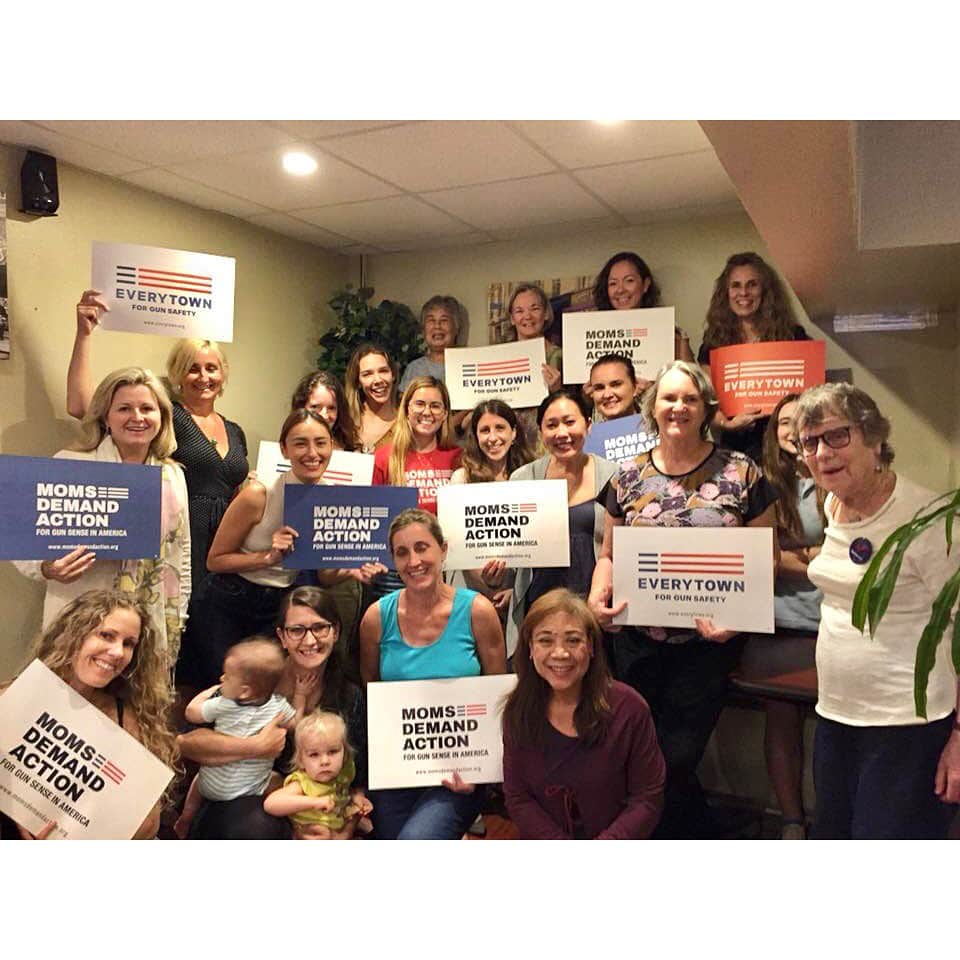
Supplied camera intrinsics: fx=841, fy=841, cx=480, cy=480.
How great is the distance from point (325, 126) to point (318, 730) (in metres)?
1.65

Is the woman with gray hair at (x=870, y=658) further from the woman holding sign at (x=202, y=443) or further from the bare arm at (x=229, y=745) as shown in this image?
the woman holding sign at (x=202, y=443)

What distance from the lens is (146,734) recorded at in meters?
2.26

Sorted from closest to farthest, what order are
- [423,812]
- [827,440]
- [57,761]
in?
[827,440], [57,761], [423,812]

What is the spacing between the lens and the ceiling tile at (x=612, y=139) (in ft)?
7.27

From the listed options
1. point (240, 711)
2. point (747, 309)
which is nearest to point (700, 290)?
point (747, 309)

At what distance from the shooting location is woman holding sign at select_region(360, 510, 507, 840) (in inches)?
92.6

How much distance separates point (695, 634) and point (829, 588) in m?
0.38

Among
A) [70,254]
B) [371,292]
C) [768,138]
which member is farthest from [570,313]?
[70,254]

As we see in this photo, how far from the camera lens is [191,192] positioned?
2520 millimetres

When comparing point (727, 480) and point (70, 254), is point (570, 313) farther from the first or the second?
point (70, 254)

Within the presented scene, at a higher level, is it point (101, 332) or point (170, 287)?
point (170, 287)

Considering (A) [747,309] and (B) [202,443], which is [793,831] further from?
(B) [202,443]

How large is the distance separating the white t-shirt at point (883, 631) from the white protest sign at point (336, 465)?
1.26 meters
